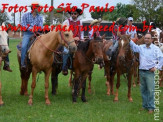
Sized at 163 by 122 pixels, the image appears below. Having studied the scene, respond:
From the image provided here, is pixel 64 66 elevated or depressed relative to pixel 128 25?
depressed

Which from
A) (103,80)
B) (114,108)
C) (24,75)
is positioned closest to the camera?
(114,108)

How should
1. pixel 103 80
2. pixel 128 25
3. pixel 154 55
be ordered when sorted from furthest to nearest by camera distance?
pixel 103 80 < pixel 128 25 < pixel 154 55

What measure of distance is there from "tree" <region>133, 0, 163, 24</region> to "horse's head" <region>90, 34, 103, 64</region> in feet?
129

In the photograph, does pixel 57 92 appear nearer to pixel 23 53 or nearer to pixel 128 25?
pixel 23 53

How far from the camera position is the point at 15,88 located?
39.4ft

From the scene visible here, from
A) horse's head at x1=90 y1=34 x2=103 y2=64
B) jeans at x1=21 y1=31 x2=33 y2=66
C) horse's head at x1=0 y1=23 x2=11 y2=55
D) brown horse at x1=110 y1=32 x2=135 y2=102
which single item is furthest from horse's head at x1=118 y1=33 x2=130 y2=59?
horse's head at x1=0 y1=23 x2=11 y2=55

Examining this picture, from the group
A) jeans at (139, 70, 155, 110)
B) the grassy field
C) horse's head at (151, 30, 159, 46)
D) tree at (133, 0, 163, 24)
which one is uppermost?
tree at (133, 0, 163, 24)

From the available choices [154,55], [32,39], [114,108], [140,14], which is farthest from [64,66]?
[140,14]

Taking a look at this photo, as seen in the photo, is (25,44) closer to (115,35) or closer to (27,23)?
(27,23)

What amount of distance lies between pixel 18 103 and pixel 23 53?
1637 mm

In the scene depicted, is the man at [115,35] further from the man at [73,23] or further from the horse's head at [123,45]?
the man at [73,23]

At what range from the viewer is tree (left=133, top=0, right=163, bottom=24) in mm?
46500

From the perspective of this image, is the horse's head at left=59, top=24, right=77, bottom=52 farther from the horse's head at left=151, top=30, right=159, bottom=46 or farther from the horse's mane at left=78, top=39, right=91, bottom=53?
the horse's head at left=151, top=30, right=159, bottom=46

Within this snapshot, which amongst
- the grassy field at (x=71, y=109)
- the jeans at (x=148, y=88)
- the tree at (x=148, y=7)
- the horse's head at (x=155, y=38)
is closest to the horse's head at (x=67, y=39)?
the grassy field at (x=71, y=109)
